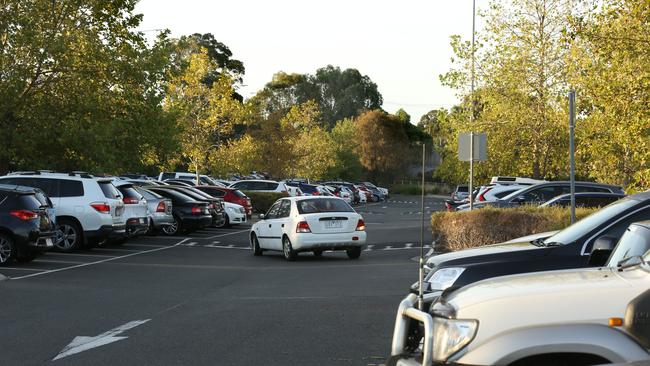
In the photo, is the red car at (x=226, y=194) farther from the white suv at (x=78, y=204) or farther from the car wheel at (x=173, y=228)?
the white suv at (x=78, y=204)

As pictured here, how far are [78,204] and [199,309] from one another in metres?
11.4

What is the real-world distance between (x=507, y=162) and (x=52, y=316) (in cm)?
3563

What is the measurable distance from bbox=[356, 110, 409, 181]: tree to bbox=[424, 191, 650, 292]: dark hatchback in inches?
3650

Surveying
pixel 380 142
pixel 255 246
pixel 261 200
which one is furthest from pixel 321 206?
pixel 380 142

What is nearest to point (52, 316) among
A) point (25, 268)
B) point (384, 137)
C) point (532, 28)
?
point (25, 268)

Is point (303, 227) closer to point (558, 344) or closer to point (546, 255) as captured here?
point (546, 255)

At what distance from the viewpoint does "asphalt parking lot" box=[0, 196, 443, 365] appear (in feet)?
29.6

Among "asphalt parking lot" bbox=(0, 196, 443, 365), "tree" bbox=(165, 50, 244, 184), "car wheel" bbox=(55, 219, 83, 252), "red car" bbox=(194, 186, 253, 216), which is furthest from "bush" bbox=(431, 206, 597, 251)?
"tree" bbox=(165, 50, 244, 184)

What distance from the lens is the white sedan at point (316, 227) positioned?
2073cm

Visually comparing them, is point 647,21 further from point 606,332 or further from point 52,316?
point 606,332

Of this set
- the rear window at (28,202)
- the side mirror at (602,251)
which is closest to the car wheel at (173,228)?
the rear window at (28,202)

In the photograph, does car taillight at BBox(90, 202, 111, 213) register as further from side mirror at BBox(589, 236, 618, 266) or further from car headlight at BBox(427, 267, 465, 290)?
side mirror at BBox(589, 236, 618, 266)

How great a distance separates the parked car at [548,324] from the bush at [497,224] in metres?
15.7

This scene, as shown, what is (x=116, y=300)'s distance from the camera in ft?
43.9
